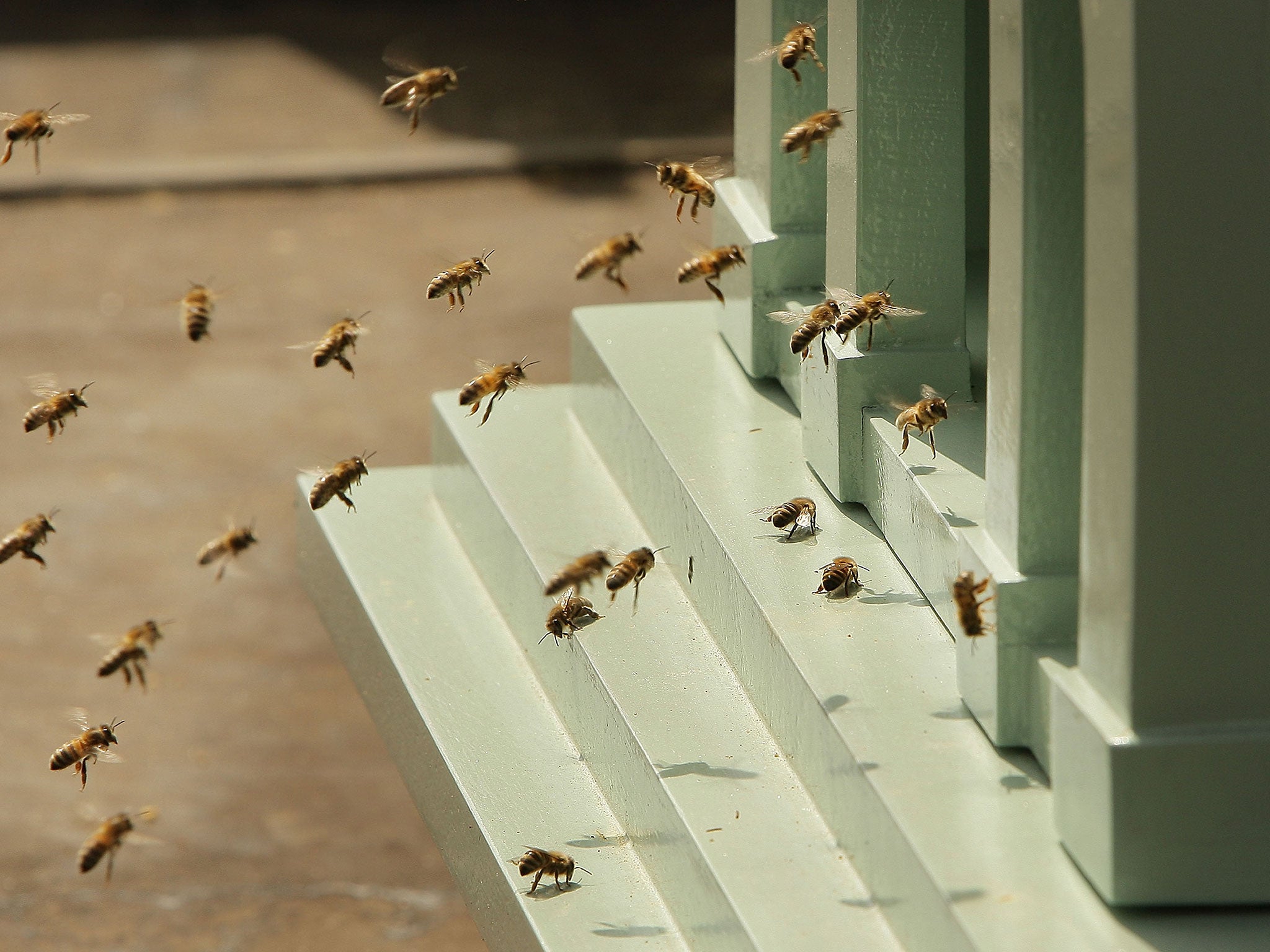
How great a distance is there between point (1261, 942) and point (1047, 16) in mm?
1427

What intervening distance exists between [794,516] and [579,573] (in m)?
0.47

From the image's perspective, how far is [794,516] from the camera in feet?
12.8

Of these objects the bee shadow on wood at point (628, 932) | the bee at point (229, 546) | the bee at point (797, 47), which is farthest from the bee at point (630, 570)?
the bee at point (229, 546)

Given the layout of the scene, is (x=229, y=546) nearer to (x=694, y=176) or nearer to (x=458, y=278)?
(x=458, y=278)

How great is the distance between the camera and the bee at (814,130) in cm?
390

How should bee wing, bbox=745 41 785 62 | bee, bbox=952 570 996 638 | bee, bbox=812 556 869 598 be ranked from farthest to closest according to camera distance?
bee wing, bbox=745 41 785 62, bee, bbox=812 556 869 598, bee, bbox=952 570 996 638

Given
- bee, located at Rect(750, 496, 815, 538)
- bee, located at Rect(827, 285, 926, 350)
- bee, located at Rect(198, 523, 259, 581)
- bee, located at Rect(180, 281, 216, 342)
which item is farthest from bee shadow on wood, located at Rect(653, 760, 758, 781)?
bee, located at Rect(180, 281, 216, 342)

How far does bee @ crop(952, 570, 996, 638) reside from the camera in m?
3.03

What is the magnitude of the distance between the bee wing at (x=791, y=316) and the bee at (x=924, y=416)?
1.00 ft

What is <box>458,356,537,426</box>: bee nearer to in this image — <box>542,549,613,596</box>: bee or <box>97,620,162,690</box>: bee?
<box>542,549,613,596</box>: bee

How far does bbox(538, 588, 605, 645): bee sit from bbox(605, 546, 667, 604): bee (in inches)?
2.5

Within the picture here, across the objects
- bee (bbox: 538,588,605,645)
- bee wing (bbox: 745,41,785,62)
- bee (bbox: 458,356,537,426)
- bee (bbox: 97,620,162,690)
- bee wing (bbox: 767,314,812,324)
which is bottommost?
bee (bbox: 97,620,162,690)

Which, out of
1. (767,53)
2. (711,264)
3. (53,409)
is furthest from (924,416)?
(53,409)

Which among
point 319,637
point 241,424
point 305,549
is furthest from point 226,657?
point 305,549
